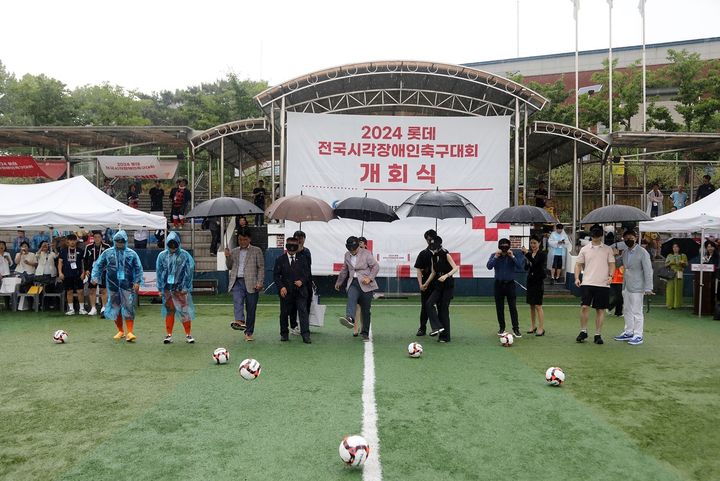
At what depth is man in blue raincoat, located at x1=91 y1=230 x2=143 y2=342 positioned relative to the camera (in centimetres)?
995

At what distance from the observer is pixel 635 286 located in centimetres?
1013

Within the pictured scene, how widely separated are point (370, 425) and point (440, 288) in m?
4.98

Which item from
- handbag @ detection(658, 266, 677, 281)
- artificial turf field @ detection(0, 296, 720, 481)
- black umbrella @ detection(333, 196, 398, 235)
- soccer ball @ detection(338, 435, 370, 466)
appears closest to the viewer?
soccer ball @ detection(338, 435, 370, 466)

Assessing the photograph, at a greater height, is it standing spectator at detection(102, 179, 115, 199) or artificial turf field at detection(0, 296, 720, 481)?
standing spectator at detection(102, 179, 115, 199)

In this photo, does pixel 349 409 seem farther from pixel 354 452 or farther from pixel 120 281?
pixel 120 281

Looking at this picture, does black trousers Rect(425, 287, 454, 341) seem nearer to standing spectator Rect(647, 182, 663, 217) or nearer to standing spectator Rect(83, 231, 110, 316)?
standing spectator Rect(83, 231, 110, 316)

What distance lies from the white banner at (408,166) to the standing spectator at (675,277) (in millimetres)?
4414

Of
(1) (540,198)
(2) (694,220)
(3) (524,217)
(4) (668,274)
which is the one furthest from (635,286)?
(1) (540,198)

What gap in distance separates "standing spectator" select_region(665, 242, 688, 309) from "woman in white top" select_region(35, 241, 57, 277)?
14.3 metres

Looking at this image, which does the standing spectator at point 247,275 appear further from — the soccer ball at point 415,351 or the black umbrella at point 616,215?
the black umbrella at point 616,215

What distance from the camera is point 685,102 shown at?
94.1ft

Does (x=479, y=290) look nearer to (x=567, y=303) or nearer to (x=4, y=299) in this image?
(x=567, y=303)

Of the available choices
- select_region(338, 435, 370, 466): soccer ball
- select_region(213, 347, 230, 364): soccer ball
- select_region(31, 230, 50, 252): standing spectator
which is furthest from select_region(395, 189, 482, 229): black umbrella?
select_region(31, 230, 50, 252): standing spectator

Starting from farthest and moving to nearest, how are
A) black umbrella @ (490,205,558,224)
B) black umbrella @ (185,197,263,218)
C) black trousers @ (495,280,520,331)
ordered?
black umbrella @ (490,205,558,224), black umbrella @ (185,197,263,218), black trousers @ (495,280,520,331)
